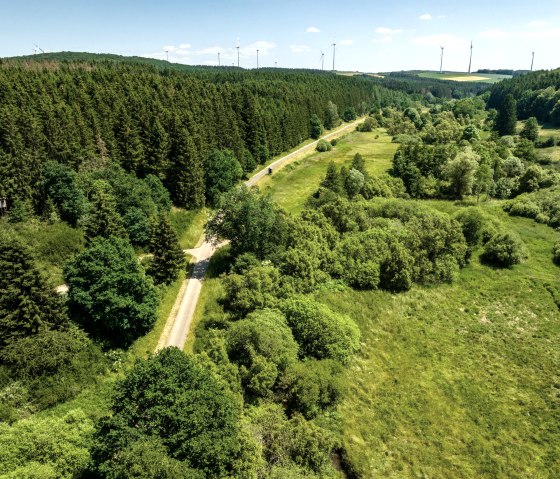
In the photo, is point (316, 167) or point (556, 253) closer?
point (556, 253)

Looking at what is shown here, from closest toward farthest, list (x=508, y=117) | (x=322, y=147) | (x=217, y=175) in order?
(x=217, y=175), (x=322, y=147), (x=508, y=117)

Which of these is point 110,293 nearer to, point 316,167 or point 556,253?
point 556,253

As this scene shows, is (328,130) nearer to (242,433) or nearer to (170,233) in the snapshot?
(170,233)

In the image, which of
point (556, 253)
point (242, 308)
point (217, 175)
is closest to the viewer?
point (242, 308)

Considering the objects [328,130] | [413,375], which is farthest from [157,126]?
[328,130]

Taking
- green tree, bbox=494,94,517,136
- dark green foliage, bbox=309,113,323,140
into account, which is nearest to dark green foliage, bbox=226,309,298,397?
dark green foliage, bbox=309,113,323,140

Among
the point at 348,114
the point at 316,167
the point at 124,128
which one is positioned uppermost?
the point at 348,114

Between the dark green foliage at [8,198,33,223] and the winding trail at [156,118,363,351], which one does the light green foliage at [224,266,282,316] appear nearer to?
the winding trail at [156,118,363,351]

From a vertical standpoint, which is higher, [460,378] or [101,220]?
[101,220]

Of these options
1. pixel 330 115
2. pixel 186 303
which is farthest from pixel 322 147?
pixel 186 303
